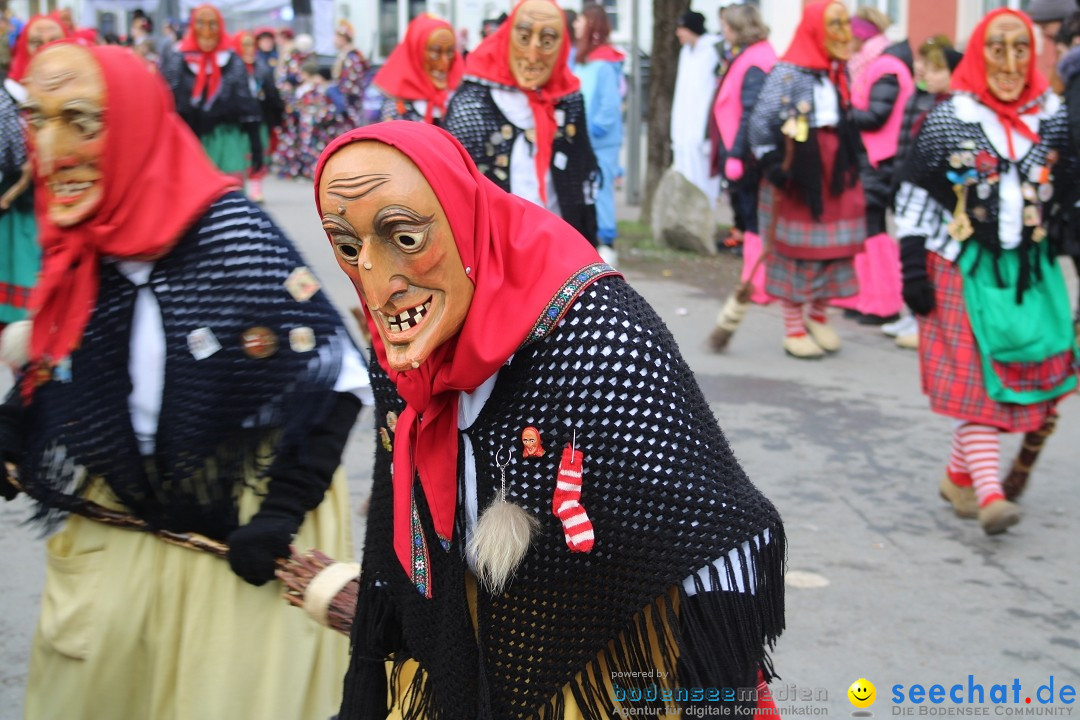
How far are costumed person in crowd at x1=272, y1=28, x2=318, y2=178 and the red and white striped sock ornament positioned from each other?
57.2 ft

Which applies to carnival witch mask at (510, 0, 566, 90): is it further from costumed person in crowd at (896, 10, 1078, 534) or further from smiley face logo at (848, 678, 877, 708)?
smiley face logo at (848, 678, 877, 708)

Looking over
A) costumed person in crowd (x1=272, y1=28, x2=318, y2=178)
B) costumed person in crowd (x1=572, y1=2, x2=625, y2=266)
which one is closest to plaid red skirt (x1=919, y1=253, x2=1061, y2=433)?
costumed person in crowd (x1=572, y1=2, x2=625, y2=266)

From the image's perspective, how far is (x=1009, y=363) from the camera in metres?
5.09

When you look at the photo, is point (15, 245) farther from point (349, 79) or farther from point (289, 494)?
point (349, 79)

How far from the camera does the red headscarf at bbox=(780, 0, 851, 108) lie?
7.74 meters

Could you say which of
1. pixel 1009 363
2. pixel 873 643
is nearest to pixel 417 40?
pixel 1009 363

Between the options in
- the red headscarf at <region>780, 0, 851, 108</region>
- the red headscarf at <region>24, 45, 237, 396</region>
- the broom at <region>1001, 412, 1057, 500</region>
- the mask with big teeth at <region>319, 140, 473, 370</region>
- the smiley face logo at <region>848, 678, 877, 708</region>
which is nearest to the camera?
the mask with big teeth at <region>319, 140, 473, 370</region>

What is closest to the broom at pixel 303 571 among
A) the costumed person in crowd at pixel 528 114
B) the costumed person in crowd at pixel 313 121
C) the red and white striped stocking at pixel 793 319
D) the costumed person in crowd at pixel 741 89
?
the costumed person in crowd at pixel 528 114

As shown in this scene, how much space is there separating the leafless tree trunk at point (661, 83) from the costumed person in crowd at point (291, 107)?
7596mm

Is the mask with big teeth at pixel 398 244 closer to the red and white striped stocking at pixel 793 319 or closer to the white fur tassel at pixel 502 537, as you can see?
the white fur tassel at pixel 502 537

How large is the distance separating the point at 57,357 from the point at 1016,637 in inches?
121

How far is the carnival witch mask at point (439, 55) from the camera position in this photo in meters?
7.88

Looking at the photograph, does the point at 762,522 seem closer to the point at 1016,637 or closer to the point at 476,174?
the point at 476,174

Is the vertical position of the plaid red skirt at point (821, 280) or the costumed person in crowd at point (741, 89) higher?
the costumed person in crowd at point (741, 89)
